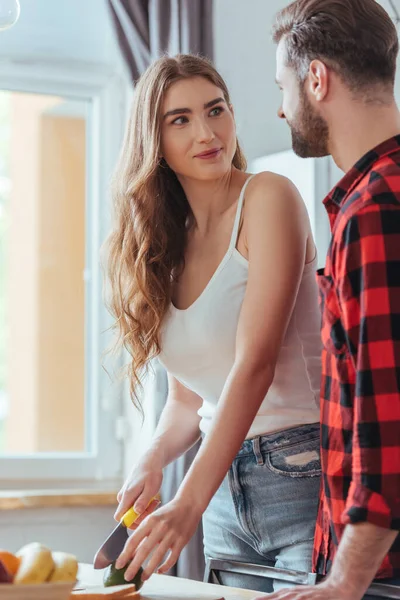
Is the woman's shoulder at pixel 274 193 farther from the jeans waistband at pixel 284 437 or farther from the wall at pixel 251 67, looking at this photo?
the wall at pixel 251 67

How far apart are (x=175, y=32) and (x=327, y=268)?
1.76 metres

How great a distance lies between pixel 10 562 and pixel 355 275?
1.65ft

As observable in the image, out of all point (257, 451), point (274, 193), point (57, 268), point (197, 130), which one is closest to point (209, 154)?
point (197, 130)

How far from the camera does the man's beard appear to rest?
1192 millimetres

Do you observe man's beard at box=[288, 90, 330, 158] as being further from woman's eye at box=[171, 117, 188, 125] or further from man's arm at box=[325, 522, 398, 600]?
man's arm at box=[325, 522, 398, 600]

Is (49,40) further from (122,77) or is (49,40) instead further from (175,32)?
(175,32)

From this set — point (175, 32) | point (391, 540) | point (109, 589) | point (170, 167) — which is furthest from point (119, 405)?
point (391, 540)

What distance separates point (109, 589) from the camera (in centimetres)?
111

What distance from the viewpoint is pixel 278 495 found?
4.82 ft

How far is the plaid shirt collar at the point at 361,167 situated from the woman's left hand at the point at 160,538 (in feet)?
1.58

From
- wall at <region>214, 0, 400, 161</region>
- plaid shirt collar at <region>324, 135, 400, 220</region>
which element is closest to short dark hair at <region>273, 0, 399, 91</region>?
plaid shirt collar at <region>324, 135, 400, 220</region>

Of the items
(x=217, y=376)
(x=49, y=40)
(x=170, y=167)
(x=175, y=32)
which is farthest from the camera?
(x=49, y=40)

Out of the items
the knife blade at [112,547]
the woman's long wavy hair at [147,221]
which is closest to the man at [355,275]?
the knife blade at [112,547]

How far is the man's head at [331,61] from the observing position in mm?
1157
